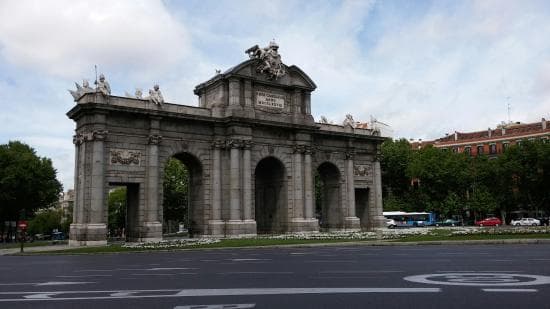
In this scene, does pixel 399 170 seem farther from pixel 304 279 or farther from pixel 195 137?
pixel 304 279

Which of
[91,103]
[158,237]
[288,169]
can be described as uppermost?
[91,103]

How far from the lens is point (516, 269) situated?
15.0m

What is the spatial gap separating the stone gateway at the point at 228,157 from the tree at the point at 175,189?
25033 millimetres

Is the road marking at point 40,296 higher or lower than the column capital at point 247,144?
lower

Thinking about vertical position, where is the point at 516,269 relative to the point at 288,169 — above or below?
below

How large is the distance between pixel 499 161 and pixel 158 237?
61543 millimetres

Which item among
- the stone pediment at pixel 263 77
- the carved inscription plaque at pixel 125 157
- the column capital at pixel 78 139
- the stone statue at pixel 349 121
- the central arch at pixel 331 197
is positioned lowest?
the central arch at pixel 331 197

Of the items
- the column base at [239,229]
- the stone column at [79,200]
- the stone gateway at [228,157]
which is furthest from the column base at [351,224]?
the stone column at [79,200]

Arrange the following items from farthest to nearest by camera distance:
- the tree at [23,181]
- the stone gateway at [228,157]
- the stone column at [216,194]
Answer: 1. the tree at [23,181]
2. the stone column at [216,194]
3. the stone gateway at [228,157]

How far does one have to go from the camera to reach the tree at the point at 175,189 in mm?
76438

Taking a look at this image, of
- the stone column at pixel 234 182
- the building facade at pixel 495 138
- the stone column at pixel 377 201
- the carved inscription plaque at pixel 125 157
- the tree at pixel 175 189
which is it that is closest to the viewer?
the carved inscription plaque at pixel 125 157

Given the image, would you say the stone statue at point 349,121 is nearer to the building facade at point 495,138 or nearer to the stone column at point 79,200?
the stone column at point 79,200

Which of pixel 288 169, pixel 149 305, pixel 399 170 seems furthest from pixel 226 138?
pixel 399 170

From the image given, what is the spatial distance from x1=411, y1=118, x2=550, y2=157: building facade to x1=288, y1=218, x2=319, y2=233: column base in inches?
2043
